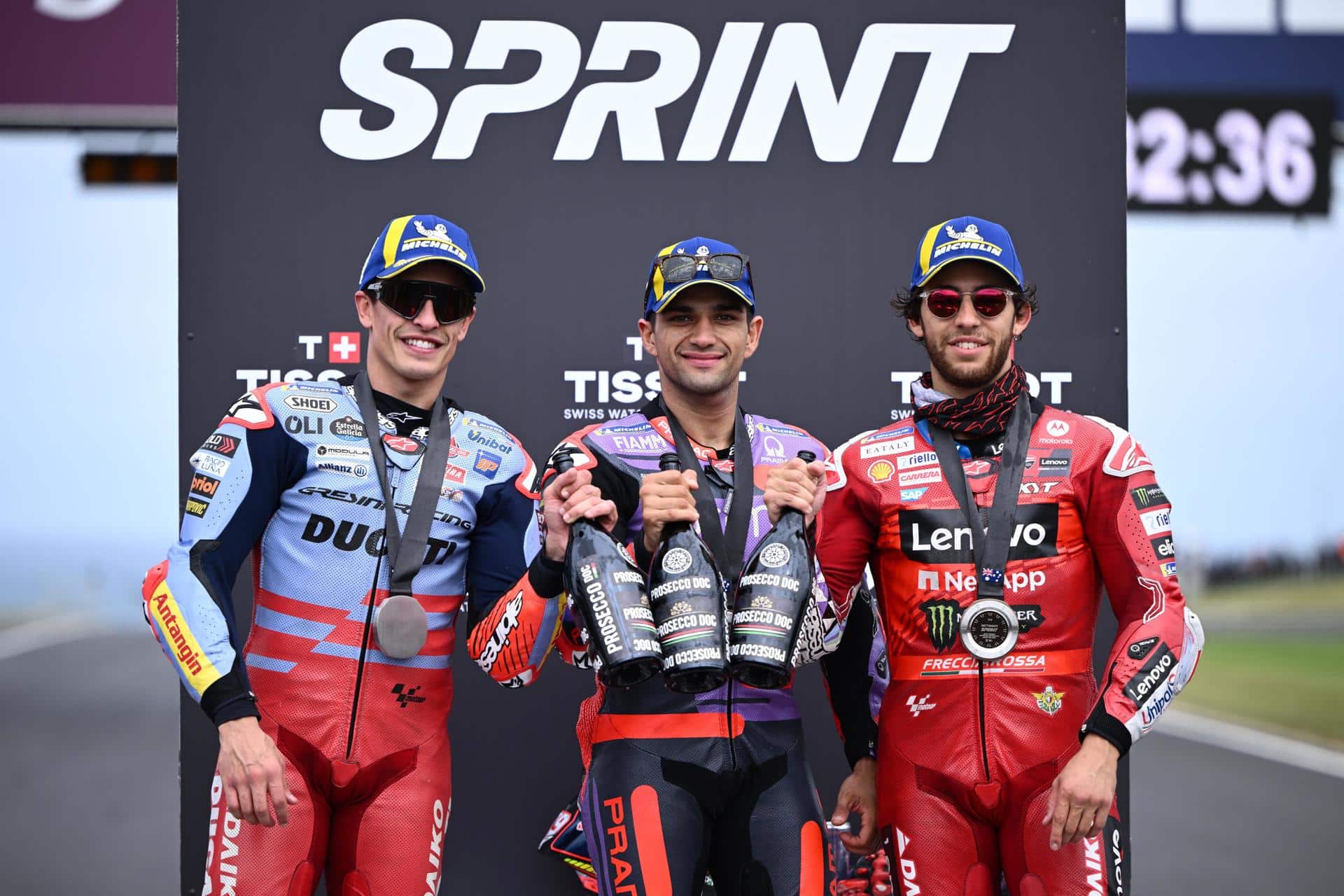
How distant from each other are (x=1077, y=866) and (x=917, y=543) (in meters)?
0.71

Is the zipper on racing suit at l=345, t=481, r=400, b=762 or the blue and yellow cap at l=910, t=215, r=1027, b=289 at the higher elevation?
the blue and yellow cap at l=910, t=215, r=1027, b=289

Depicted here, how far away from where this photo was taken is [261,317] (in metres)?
3.58

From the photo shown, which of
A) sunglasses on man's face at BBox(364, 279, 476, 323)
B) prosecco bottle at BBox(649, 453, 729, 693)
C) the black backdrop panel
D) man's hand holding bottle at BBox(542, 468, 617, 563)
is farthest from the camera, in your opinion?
the black backdrop panel

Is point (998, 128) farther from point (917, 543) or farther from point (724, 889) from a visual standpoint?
point (724, 889)

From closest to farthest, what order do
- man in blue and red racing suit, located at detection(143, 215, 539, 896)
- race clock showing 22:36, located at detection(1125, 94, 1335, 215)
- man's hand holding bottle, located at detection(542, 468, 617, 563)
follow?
man's hand holding bottle, located at detection(542, 468, 617, 563)
man in blue and red racing suit, located at detection(143, 215, 539, 896)
race clock showing 22:36, located at detection(1125, 94, 1335, 215)

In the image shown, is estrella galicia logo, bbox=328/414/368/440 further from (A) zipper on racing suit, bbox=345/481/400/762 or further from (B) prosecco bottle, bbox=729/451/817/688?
(B) prosecco bottle, bbox=729/451/817/688

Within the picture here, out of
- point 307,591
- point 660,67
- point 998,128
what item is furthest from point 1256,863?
point 307,591

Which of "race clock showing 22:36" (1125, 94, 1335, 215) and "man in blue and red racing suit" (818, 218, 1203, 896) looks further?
"race clock showing 22:36" (1125, 94, 1335, 215)

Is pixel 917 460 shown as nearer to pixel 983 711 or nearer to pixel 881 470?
pixel 881 470

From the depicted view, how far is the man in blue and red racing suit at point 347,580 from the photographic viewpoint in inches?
92.5

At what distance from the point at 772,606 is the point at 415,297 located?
1.08m

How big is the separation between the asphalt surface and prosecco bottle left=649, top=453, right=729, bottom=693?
1.83 m

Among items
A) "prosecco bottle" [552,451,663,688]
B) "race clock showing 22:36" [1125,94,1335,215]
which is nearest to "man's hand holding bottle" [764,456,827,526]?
"prosecco bottle" [552,451,663,688]

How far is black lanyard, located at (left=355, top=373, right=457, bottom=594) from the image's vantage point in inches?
96.9
